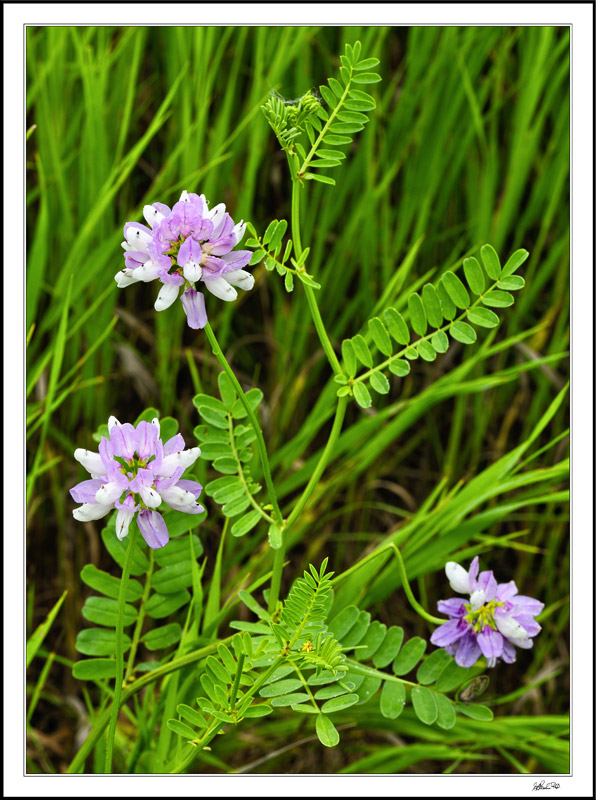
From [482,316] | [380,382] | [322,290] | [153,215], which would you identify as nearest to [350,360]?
[380,382]

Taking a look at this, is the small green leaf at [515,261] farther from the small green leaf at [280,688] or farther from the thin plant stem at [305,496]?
the small green leaf at [280,688]

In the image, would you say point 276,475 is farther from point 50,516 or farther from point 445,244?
point 445,244

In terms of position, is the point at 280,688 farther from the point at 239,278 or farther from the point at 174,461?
the point at 239,278

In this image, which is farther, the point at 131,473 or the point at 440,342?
the point at 440,342

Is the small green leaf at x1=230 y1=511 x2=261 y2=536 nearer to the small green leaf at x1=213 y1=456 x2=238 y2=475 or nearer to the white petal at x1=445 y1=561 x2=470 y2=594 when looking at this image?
the small green leaf at x1=213 y1=456 x2=238 y2=475

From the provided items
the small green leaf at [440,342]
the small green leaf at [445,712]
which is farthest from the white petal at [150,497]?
the small green leaf at [445,712]

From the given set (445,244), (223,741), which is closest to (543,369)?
(445,244)
